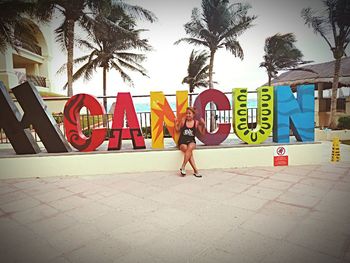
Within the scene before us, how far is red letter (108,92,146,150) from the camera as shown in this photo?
5770mm

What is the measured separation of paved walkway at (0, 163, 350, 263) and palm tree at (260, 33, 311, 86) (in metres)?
19.9

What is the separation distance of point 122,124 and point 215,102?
239cm

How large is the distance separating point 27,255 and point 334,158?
7.15 metres

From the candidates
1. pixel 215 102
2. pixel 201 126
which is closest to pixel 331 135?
pixel 215 102

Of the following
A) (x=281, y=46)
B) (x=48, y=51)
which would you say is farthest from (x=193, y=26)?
(x=48, y=51)

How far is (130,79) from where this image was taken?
19.0m

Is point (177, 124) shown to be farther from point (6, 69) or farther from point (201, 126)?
point (6, 69)

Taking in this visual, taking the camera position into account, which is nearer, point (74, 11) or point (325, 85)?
point (74, 11)

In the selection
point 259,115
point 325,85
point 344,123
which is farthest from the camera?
point 325,85

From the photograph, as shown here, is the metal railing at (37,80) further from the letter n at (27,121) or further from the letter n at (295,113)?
the letter n at (295,113)

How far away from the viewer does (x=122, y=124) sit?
5836mm

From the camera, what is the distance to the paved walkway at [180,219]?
252cm

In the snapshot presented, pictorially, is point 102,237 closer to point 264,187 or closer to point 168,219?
point 168,219

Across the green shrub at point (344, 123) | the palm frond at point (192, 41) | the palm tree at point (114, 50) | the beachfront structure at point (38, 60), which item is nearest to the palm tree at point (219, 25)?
the palm frond at point (192, 41)
